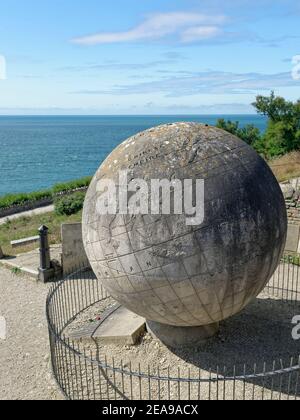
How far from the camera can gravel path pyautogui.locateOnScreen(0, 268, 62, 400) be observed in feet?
26.2

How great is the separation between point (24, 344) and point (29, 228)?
12819 mm

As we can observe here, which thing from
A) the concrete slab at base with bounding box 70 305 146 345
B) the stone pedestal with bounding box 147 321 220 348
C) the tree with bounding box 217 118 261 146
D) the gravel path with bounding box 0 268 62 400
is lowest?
the gravel path with bounding box 0 268 62 400

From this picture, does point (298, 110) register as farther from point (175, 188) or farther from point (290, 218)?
point (175, 188)

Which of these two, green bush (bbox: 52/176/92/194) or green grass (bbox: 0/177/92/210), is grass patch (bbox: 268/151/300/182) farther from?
green grass (bbox: 0/177/92/210)

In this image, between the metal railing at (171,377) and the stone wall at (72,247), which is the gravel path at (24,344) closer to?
the metal railing at (171,377)

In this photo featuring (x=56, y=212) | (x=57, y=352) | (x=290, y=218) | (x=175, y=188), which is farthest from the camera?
(x=56, y=212)

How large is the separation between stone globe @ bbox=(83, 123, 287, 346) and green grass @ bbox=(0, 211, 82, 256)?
31.8 feet

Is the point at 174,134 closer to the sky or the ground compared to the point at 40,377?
closer to the sky

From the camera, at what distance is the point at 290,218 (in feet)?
54.3

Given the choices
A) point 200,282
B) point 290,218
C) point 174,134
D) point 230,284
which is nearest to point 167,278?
point 200,282

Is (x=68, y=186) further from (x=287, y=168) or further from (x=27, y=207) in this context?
(x=287, y=168)

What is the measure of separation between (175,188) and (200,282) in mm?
1544

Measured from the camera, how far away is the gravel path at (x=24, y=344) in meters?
8.00

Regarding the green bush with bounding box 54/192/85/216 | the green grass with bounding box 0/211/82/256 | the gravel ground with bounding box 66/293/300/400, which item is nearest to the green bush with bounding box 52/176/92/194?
the green grass with bounding box 0/211/82/256
